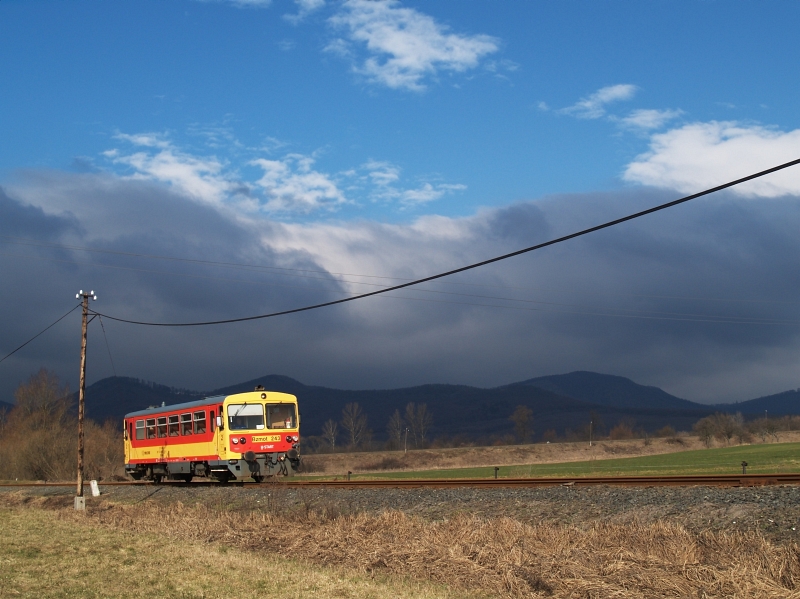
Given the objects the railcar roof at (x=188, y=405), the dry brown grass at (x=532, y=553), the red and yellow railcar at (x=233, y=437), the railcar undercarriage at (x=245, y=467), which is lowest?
the dry brown grass at (x=532, y=553)

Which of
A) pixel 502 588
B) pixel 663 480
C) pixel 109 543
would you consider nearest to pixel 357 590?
pixel 502 588

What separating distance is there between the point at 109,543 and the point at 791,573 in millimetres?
12604

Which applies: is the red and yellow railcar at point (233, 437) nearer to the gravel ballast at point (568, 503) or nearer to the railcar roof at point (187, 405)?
the railcar roof at point (187, 405)

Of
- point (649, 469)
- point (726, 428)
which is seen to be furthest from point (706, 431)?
point (649, 469)

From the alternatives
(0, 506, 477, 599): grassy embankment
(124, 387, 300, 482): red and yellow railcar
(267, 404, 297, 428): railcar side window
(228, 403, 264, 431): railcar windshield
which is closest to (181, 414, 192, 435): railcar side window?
(124, 387, 300, 482): red and yellow railcar

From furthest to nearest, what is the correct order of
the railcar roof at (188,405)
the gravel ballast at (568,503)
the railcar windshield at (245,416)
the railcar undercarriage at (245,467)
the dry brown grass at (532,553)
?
the railcar roof at (188,405) < the railcar windshield at (245,416) < the railcar undercarriage at (245,467) < the gravel ballast at (568,503) < the dry brown grass at (532,553)

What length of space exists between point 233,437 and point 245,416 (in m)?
0.90

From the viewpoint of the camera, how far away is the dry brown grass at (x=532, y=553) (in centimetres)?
994

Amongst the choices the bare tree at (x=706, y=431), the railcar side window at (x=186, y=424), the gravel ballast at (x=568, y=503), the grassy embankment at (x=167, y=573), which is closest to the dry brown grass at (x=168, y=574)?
the grassy embankment at (x=167, y=573)

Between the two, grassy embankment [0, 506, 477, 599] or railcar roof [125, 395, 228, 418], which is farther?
railcar roof [125, 395, 228, 418]

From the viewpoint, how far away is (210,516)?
18.8 meters

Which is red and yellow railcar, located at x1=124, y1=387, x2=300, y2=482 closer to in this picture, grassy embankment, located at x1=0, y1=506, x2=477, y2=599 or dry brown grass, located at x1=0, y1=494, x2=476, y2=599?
grassy embankment, located at x1=0, y1=506, x2=477, y2=599

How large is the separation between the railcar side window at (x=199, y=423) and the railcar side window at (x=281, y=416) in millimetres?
2367

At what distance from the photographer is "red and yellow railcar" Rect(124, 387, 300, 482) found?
27.5 metres
